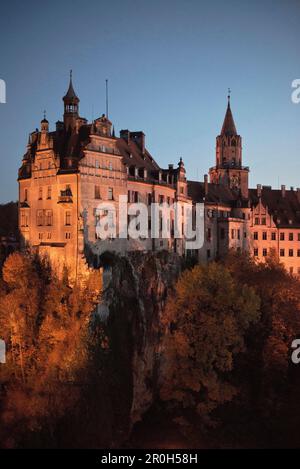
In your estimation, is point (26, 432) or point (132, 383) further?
point (132, 383)

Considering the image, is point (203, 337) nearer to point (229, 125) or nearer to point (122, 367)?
point (122, 367)

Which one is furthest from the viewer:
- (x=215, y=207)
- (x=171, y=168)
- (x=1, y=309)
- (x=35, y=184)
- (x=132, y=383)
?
(x=215, y=207)

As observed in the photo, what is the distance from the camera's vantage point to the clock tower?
3568 inches

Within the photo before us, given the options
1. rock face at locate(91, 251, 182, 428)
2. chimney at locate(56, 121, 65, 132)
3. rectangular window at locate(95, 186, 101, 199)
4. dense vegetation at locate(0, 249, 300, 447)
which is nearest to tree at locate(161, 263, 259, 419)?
dense vegetation at locate(0, 249, 300, 447)

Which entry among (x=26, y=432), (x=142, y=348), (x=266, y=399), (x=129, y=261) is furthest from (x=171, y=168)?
(x=26, y=432)

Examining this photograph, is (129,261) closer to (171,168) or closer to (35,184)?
(35,184)

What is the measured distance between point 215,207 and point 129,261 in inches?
1083

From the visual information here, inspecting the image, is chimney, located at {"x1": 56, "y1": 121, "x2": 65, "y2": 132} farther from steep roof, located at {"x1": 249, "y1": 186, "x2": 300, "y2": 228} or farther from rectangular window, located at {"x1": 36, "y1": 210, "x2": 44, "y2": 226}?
steep roof, located at {"x1": 249, "y1": 186, "x2": 300, "y2": 228}

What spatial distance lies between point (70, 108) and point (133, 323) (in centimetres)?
1975

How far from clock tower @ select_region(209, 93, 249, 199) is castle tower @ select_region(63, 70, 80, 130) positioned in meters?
36.3

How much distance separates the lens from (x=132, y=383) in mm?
52062

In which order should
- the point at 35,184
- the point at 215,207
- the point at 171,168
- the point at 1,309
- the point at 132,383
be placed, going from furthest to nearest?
the point at 215,207, the point at 171,168, the point at 35,184, the point at 132,383, the point at 1,309

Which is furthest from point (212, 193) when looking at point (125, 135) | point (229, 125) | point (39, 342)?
point (39, 342)
